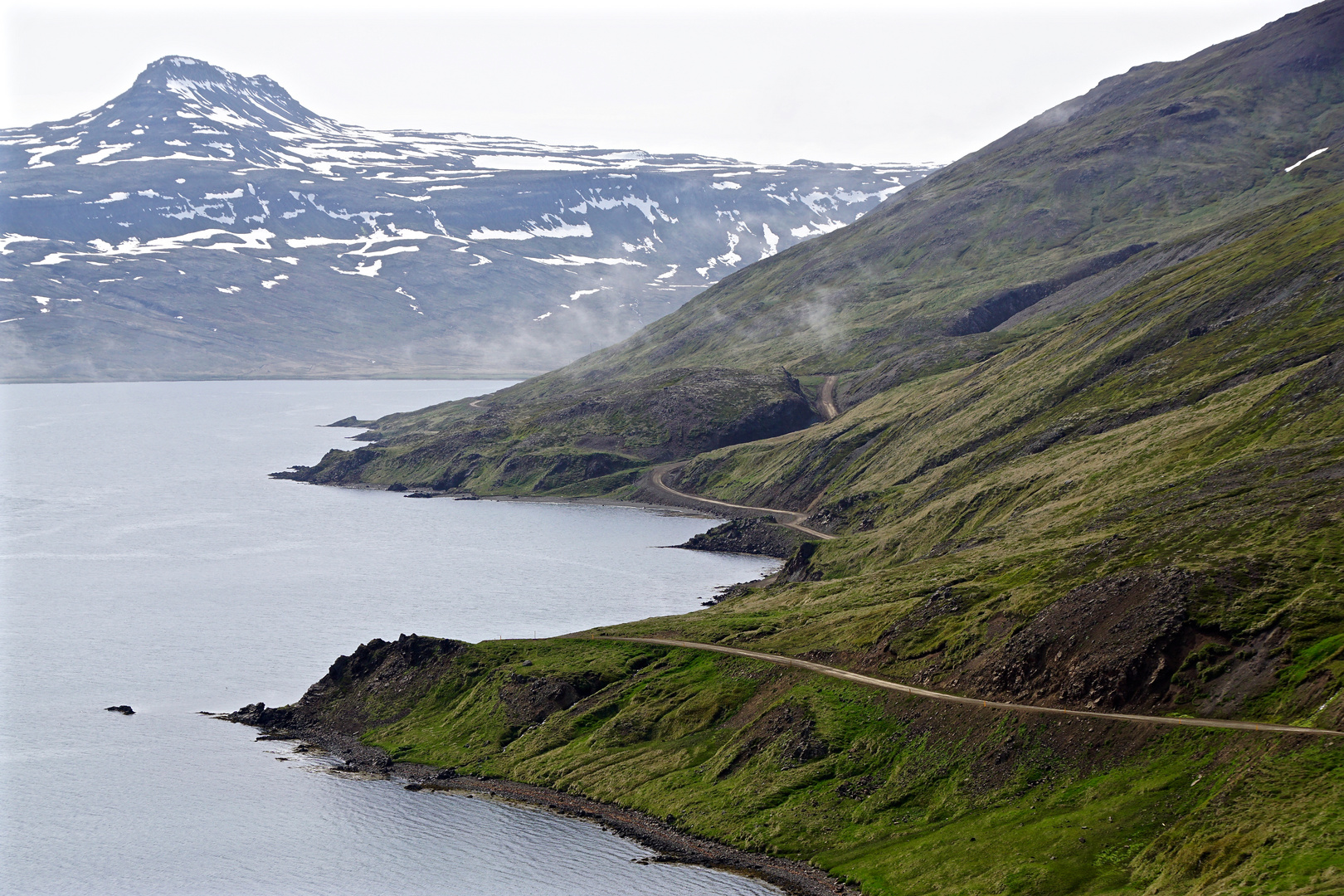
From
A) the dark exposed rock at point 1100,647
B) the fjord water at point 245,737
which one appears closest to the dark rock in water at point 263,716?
the fjord water at point 245,737

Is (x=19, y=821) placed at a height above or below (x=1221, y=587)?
below

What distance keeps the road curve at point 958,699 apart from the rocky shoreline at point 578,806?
16598 millimetres

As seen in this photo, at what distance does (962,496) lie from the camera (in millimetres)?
164125

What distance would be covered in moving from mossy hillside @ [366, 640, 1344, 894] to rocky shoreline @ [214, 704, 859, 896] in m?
1.05

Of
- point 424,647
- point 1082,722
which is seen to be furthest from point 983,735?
point 424,647

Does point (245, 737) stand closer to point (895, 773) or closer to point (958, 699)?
point (895, 773)

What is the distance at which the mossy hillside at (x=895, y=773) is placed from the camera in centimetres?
6278

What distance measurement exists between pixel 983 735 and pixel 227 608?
108 meters

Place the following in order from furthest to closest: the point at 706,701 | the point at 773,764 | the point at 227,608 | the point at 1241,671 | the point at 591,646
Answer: the point at 227,608, the point at 591,646, the point at 706,701, the point at 773,764, the point at 1241,671

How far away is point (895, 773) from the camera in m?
81.3

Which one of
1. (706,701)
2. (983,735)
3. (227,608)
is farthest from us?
(227,608)

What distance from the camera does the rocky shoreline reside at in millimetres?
76250

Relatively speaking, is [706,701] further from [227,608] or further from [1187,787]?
[227,608]

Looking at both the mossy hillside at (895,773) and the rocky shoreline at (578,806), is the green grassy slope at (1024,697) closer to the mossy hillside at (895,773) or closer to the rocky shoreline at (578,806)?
the mossy hillside at (895,773)
